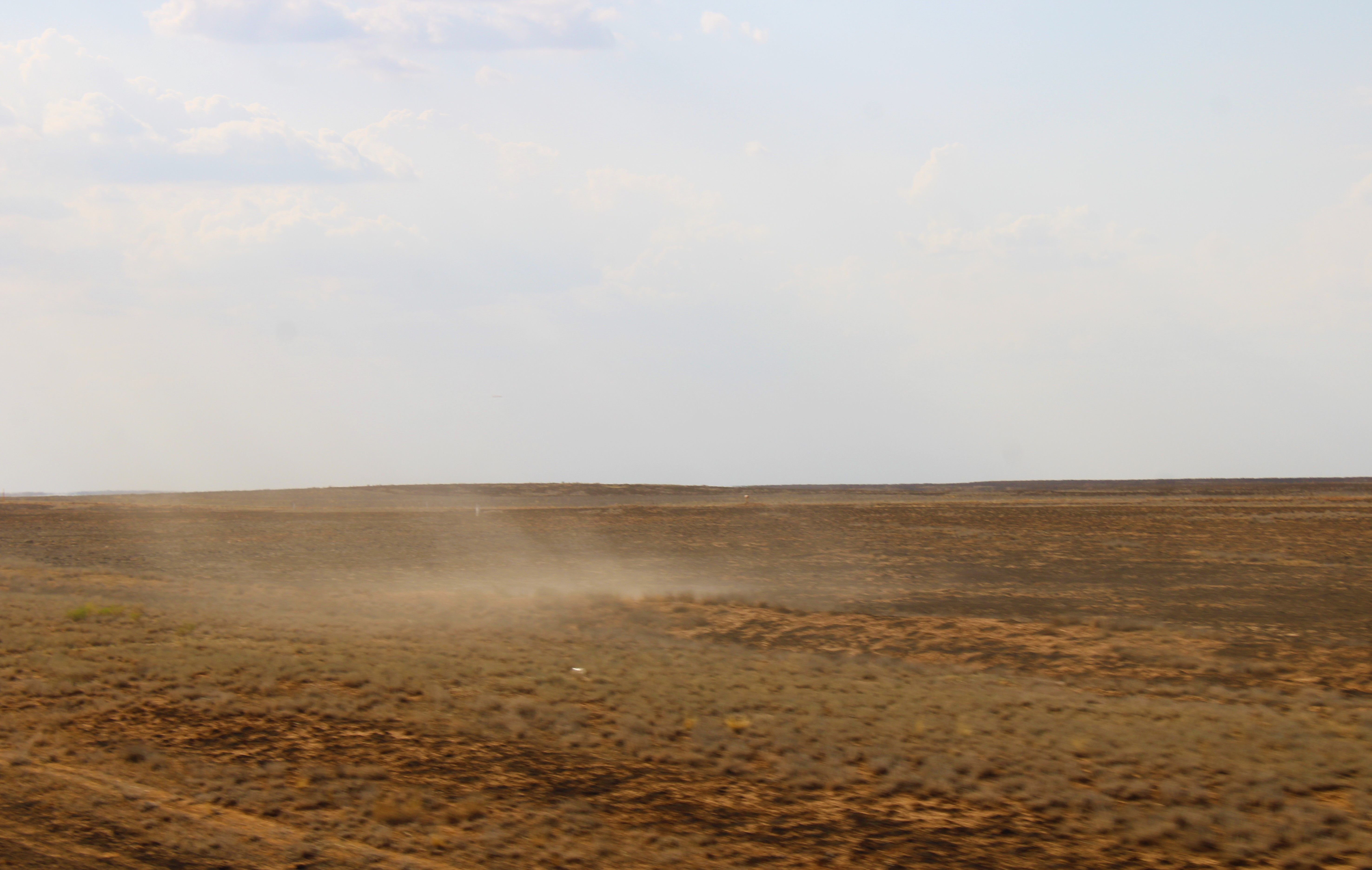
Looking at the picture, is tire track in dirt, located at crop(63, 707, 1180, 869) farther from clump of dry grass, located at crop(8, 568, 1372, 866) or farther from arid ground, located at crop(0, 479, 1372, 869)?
clump of dry grass, located at crop(8, 568, 1372, 866)

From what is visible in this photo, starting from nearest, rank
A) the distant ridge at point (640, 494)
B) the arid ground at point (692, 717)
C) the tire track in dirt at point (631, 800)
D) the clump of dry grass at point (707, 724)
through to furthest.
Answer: the tire track in dirt at point (631, 800)
the arid ground at point (692, 717)
the clump of dry grass at point (707, 724)
the distant ridge at point (640, 494)

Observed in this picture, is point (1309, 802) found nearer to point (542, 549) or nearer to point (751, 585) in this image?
point (751, 585)

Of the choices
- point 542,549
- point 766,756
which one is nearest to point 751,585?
point 542,549

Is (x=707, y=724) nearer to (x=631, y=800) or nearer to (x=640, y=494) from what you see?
(x=631, y=800)

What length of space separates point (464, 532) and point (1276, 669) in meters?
33.7

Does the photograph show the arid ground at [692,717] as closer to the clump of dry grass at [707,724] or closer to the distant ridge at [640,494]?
the clump of dry grass at [707,724]

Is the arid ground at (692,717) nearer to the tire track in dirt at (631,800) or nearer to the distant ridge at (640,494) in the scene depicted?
the tire track in dirt at (631,800)

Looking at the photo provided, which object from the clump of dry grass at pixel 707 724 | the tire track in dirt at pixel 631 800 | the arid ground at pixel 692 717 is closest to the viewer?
the tire track in dirt at pixel 631 800

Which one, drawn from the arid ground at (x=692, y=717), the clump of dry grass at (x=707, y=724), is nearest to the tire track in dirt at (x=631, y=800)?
the arid ground at (x=692, y=717)

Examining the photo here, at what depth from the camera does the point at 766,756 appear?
10.2m

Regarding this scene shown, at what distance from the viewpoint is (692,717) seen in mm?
11742

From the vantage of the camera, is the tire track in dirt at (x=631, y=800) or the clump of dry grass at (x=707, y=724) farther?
the clump of dry grass at (x=707, y=724)

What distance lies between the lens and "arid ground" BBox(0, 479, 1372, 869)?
7.85 meters

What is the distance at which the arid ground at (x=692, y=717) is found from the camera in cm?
785
